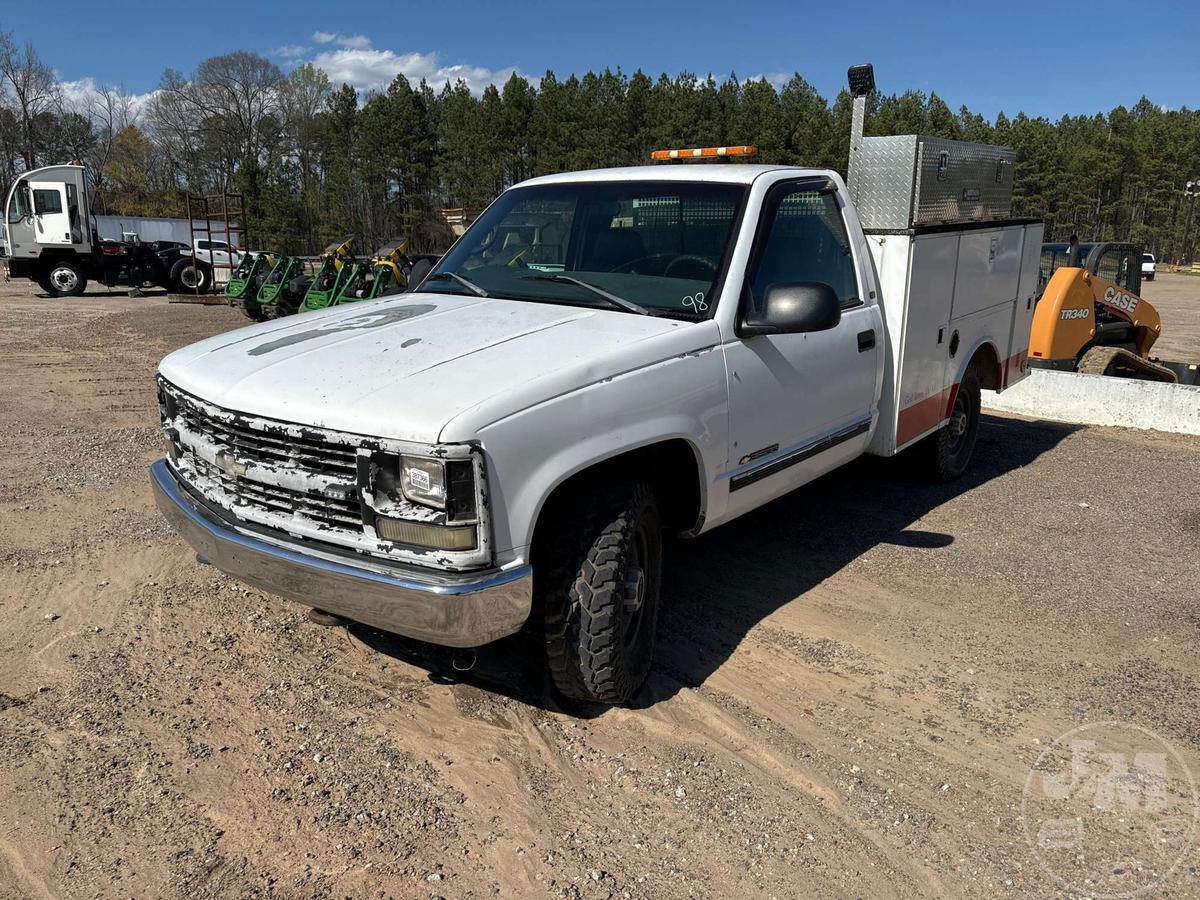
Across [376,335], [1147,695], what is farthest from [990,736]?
[376,335]

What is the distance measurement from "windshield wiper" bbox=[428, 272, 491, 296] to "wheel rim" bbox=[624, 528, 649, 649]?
1.45m

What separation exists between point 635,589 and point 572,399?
815mm

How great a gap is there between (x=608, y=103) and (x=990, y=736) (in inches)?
2033

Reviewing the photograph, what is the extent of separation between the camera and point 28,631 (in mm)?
4020

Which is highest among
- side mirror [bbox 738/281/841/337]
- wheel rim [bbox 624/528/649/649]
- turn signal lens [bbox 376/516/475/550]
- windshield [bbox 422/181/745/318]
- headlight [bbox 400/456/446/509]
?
windshield [bbox 422/181/745/318]

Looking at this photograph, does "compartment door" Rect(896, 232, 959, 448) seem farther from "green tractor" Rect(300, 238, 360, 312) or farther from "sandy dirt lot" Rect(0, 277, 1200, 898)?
"green tractor" Rect(300, 238, 360, 312)

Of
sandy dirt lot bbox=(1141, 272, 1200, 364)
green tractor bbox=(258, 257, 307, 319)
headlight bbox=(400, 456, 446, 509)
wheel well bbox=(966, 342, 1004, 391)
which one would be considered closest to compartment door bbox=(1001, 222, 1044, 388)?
wheel well bbox=(966, 342, 1004, 391)

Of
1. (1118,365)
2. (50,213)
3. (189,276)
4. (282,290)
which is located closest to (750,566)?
(1118,365)

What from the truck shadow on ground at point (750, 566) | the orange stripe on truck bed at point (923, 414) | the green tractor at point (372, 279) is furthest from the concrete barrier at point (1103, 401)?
the green tractor at point (372, 279)

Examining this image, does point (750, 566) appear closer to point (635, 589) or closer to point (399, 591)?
point (635, 589)

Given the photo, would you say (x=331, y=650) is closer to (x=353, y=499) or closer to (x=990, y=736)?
(x=353, y=499)

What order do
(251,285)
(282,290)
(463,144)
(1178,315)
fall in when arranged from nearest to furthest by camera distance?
(282,290), (251,285), (1178,315), (463,144)

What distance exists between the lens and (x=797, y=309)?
3.62 metres

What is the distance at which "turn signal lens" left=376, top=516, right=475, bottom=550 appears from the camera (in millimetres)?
2793
